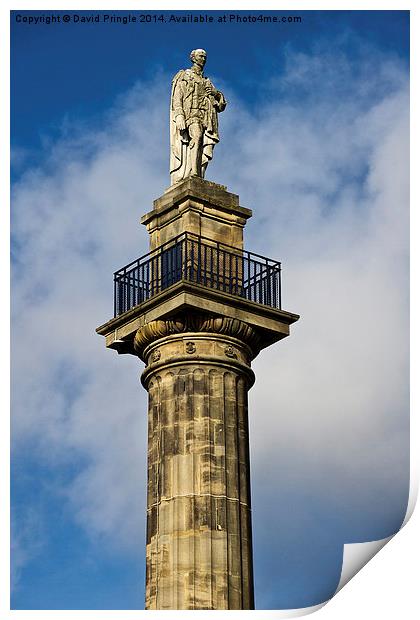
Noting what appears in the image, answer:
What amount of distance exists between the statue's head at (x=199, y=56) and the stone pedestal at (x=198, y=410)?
302cm

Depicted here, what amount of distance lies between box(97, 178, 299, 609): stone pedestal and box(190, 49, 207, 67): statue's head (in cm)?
302

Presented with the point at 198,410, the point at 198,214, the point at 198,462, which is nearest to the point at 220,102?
the point at 198,214

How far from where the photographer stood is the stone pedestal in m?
26.4

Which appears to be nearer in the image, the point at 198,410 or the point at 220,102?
the point at 198,410

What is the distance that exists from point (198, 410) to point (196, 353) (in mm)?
1257

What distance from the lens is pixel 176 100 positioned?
30.8 metres

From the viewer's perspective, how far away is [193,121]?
3055 cm

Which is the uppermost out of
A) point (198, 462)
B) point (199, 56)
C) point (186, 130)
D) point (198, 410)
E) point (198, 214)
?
point (199, 56)

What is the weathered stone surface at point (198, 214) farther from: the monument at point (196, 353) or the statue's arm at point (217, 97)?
the statue's arm at point (217, 97)

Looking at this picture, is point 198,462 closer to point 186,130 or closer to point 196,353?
point 196,353

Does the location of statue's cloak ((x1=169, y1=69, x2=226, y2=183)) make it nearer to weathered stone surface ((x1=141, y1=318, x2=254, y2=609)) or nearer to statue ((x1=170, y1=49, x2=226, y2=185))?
statue ((x1=170, y1=49, x2=226, y2=185))

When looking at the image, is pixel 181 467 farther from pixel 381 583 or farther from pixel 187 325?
pixel 381 583

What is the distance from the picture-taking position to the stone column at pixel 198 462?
26.3m

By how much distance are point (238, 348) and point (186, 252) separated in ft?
7.50
